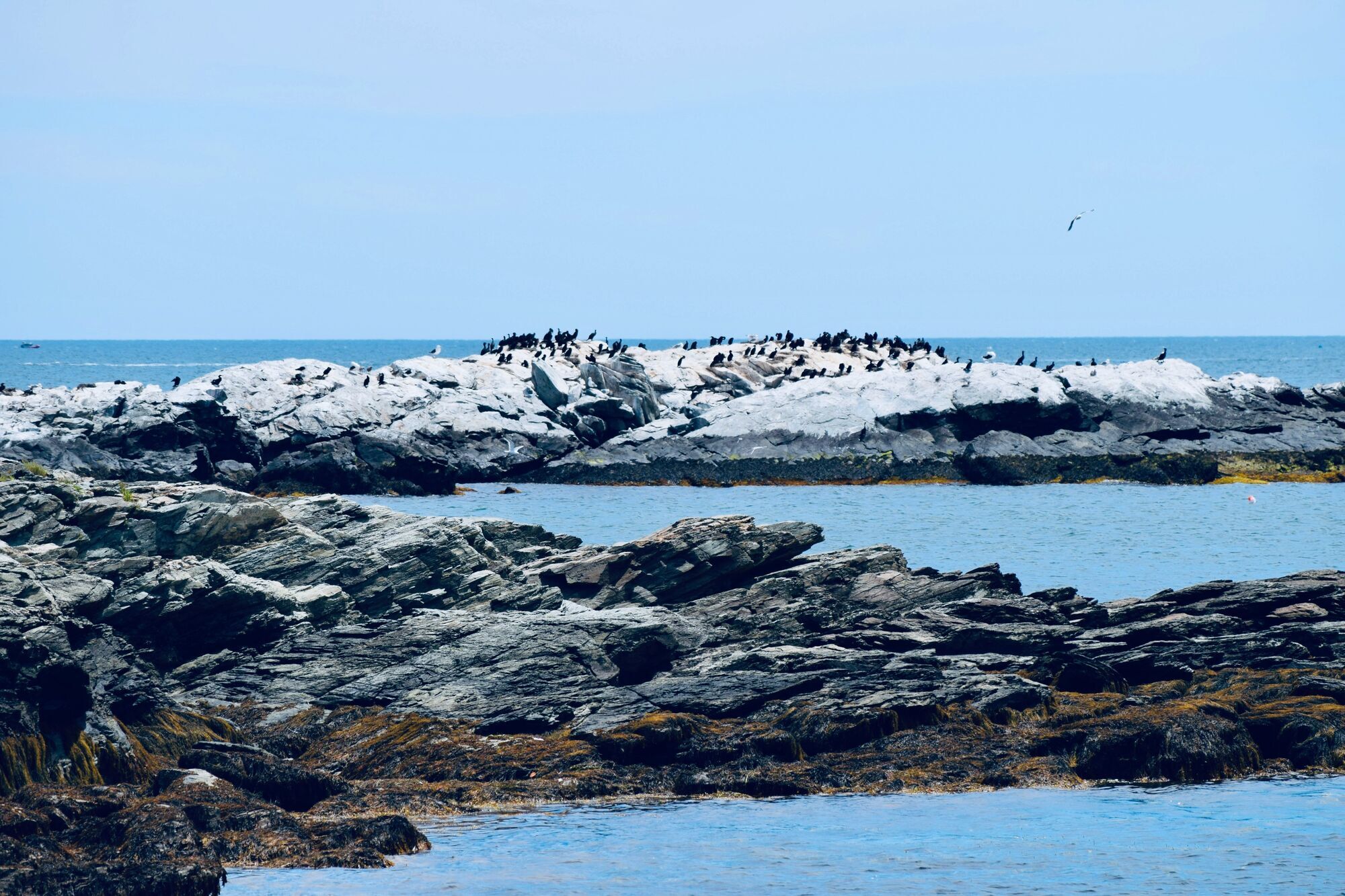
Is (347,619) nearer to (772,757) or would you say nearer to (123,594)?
(123,594)

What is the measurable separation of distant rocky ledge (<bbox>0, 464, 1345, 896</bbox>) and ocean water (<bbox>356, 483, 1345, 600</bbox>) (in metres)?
12.4

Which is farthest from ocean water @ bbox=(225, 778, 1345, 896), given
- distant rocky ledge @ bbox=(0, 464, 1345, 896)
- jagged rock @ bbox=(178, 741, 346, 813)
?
jagged rock @ bbox=(178, 741, 346, 813)

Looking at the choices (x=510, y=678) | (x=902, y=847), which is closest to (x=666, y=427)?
(x=510, y=678)

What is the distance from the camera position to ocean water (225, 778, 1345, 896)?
640 inches

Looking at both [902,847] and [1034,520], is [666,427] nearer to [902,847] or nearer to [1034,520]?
[1034,520]

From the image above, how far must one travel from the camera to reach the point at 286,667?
2414 centimetres

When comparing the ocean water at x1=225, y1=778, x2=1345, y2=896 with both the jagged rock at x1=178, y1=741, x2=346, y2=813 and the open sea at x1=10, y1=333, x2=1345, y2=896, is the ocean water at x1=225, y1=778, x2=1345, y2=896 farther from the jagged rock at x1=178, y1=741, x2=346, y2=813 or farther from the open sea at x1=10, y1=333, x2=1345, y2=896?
the jagged rock at x1=178, y1=741, x2=346, y2=813

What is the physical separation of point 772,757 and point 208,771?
25.3ft

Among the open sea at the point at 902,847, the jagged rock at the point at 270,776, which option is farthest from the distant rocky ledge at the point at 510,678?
the open sea at the point at 902,847

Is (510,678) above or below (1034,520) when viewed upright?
below

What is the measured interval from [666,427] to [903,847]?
52131 mm

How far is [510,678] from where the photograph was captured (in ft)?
76.0

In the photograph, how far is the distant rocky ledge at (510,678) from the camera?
18.8 meters

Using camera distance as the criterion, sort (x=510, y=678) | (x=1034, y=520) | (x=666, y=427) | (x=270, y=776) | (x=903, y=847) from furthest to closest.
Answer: (x=666, y=427) < (x=1034, y=520) < (x=510, y=678) < (x=270, y=776) < (x=903, y=847)
